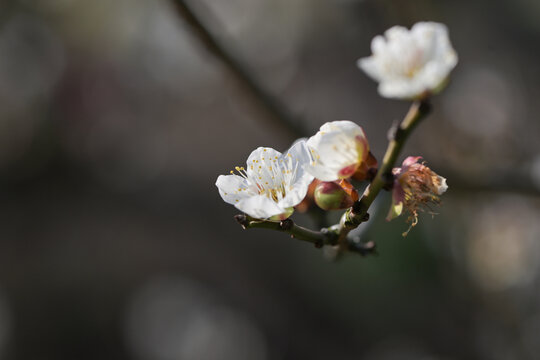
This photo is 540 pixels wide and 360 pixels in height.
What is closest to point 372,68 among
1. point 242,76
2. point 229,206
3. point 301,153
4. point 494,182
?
point 301,153

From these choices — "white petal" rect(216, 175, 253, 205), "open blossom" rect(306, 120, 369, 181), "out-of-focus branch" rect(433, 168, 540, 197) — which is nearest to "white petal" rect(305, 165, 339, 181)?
"open blossom" rect(306, 120, 369, 181)

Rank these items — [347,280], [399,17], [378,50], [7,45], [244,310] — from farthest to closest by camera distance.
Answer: [7,45] < [244,310] < [347,280] < [399,17] < [378,50]

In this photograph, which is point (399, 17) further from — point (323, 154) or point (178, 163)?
point (178, 163)

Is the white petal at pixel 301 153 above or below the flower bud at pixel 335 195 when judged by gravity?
above

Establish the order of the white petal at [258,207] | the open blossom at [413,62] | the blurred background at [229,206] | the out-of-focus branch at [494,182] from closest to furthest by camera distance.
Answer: the open blossom at [413,62], the white petal at [258,207], the out-of-focus branch at [494,182], the blurred background at [229,206]

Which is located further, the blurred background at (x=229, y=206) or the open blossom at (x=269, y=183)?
the blurred background at (x=229, y=206)

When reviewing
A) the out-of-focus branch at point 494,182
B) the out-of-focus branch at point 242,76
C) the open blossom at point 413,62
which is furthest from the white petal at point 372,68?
the out-of-focus branch at point 494,182

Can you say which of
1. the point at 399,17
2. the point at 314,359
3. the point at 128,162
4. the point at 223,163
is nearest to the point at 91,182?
the point at 128,162

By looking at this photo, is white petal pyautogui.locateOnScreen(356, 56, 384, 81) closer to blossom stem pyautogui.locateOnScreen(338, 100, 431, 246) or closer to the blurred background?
blossom stem pyautogui.locateOnScreen(338, 100, 431, 246)

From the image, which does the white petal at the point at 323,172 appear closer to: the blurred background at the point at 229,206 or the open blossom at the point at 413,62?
the open blossom at the point at 413,62
